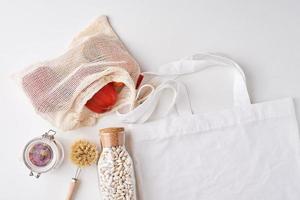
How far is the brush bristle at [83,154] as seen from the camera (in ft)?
2.39

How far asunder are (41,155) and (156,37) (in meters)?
0.33

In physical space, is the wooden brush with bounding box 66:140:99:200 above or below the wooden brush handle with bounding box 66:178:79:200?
above

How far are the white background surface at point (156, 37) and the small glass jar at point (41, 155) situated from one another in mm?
34

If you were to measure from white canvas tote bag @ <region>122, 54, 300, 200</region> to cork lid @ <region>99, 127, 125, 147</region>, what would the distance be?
0.13 ft

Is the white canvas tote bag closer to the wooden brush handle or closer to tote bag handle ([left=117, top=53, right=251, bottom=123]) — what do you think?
tote bag handle ([left=117, top=53, right=251, bottom=123])

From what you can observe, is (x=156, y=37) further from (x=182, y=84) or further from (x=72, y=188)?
(x=72, y=188)

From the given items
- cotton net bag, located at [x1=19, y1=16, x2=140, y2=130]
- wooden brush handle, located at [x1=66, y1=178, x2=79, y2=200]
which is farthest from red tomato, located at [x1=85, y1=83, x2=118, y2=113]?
wooden brush handle, located at [x1=66, y1=178, x2=79, y2=200]

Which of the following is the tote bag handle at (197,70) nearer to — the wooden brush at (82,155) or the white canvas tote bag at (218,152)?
the white canvas tote bag at (218,152)

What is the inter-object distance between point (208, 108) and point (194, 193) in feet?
0.56

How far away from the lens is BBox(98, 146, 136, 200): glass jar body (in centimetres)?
70

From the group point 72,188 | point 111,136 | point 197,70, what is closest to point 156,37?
point 197,70

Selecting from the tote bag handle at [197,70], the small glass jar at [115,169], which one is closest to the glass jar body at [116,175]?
the small glass jar at [115,169]

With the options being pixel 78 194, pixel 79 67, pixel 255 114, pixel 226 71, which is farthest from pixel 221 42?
pixel 78 194

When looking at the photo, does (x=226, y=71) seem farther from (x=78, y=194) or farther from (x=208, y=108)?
(x=78, y=194)
